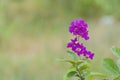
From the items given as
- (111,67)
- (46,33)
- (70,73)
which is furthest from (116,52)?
(46,33)

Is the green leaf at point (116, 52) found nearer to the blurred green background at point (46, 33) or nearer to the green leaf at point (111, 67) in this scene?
the green leaf at point (111, 67)

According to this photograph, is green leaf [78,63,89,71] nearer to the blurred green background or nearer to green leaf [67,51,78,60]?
green leaf [67,51,78,60]

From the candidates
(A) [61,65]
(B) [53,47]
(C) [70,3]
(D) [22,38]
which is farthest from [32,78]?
(C) [70,3]

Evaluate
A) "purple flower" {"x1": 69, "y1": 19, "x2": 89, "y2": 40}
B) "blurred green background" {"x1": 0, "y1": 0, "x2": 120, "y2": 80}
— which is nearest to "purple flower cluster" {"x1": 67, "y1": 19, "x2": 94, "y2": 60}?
"purple flower" {"x1": 69, "y1": 19, "x2": 89, "y2": 40}

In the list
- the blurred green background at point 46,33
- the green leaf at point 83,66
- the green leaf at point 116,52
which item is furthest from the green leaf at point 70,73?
the blurred green background at point 46,33

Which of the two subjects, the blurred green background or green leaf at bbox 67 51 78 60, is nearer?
green leaf at bbox 67 51 78 60

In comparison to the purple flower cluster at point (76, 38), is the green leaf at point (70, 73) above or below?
below

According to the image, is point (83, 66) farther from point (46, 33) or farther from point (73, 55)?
point (46, 33)

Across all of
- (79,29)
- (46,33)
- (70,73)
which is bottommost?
(70,73)
